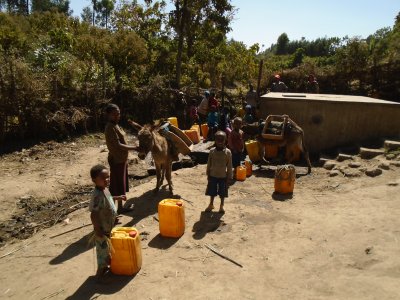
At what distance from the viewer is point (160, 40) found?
20.8m

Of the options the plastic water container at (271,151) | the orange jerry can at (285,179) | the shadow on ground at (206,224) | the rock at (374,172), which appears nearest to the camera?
the shadow on ground at (206,224)

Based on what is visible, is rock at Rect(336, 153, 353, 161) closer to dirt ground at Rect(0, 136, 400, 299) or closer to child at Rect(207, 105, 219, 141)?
dirt ground at Rect(0, 136, 400, 299)

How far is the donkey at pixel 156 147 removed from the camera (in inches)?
239

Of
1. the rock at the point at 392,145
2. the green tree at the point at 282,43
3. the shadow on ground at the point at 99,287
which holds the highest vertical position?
the green tree at the point at 282,43

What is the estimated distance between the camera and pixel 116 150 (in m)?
5.68

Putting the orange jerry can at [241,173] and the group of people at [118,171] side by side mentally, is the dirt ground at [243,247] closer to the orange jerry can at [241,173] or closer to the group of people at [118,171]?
the orange jerry can at [241,173]

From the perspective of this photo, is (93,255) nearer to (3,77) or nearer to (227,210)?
(227,210)

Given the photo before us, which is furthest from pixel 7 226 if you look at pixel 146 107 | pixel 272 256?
pixel 146 107

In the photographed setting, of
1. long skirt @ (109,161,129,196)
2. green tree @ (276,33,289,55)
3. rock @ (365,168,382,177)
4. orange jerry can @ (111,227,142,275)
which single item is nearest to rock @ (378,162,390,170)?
rock @ (365,168,382,177)

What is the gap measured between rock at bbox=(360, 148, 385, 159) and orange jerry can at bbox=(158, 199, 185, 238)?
5.96 metres

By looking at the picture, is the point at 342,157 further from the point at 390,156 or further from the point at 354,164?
the point at 390,156

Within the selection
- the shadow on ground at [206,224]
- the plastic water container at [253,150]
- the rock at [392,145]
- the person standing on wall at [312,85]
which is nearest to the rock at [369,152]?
the rock at [392,145]

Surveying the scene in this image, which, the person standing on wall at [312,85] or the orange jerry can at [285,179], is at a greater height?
the person standing on wall at [312,85]

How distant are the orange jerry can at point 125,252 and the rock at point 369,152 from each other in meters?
7.01
